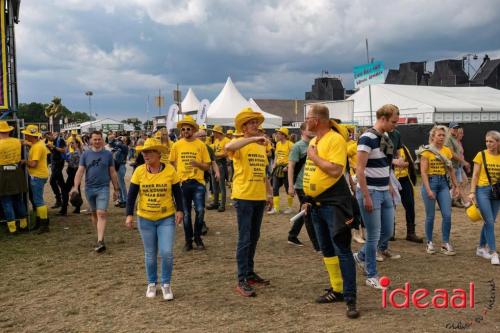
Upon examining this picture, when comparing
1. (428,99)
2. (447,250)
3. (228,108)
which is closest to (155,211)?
(447,250)

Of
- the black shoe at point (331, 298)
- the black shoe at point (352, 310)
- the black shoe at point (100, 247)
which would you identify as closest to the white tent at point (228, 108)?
the black shoe at point (100, 247)

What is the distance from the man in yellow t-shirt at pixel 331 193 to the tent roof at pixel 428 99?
2106 centimetres

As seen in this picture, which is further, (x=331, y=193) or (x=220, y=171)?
(x=220, y=171)

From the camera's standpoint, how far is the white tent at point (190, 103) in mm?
32431

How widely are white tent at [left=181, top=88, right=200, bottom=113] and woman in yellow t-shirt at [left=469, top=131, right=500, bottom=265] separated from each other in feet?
89.1

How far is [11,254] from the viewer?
6941 mm

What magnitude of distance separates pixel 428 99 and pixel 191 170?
21542 mm

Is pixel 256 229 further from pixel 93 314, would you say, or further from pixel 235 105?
pixel 235 105

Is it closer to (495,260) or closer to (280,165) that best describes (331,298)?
(495,260)

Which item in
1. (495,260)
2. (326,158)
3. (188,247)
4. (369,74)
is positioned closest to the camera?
(326,158)

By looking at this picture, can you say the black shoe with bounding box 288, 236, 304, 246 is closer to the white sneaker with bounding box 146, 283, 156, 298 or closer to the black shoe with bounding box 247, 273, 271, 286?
the black shoe with bounding box 247, 273, 271, 286

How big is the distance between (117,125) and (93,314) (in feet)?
178

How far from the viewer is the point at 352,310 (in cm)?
418

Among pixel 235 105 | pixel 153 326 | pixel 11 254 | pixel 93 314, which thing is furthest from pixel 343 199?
pixel 235 105
